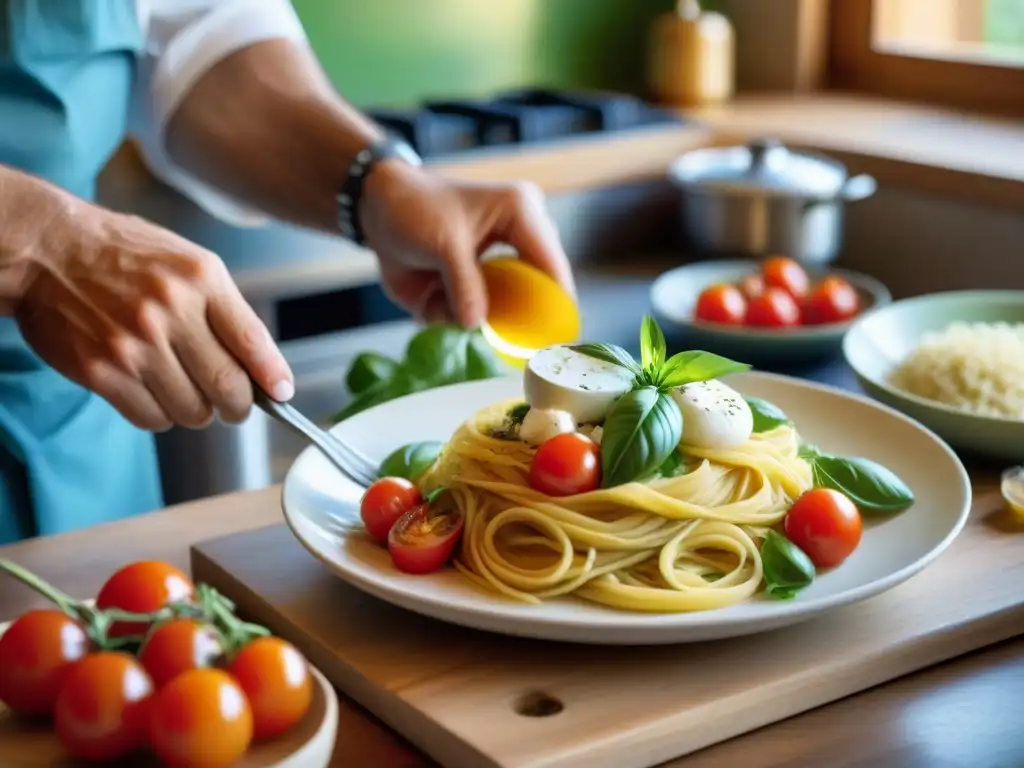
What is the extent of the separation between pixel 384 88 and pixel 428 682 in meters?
1.84

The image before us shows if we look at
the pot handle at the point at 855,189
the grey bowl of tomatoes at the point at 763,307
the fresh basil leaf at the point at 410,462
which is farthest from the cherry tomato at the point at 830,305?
the fresh basil leaf at the point at 410,462

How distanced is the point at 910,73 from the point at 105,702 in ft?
7.79

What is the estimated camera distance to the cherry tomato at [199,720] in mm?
709

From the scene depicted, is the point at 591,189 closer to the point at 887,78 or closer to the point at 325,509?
the point at 887,78

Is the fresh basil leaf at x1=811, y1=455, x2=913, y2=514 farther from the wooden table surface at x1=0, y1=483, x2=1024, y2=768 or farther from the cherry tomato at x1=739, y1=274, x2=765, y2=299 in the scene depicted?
the cherry tomato at x1=739, y1=274, x2=765, y2=299

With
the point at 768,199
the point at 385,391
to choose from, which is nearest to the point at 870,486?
the point at 385,391

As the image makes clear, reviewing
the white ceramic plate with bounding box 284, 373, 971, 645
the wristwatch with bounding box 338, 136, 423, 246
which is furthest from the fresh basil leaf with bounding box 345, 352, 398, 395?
the white ceramic plate with bounding box 284, 373, 971, 645

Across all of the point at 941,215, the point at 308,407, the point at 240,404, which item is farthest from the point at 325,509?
the point at 941,215

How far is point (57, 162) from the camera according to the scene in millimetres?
1482

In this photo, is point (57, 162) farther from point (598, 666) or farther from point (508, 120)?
point (508, 120)

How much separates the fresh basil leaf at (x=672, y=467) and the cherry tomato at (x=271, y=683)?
34 centimetres

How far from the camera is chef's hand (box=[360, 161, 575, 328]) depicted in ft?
4.73

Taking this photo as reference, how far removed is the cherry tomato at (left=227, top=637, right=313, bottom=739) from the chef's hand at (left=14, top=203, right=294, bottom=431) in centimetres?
36

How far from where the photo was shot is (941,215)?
7.21ft
